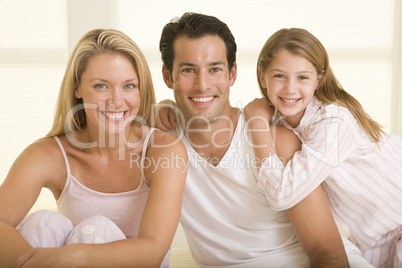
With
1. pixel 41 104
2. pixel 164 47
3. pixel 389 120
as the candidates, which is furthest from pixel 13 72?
pixel 389 120

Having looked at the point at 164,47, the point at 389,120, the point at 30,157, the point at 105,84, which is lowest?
the point at 389,120

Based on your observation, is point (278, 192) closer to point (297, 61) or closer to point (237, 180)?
point (237, 180)

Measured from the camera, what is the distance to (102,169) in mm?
1855

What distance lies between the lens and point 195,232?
6.44 ft

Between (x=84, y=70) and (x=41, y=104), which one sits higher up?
(x=84, y=70)

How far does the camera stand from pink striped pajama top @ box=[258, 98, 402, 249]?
172 centimetres

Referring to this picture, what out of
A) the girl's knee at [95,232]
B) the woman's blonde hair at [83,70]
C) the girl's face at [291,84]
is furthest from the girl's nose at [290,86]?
the girl's knee at [95,232]

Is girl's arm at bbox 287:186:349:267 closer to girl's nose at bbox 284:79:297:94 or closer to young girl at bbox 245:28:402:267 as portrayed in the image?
young girl at bbox 245:28:402:267

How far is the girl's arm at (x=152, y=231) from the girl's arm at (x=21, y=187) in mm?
147

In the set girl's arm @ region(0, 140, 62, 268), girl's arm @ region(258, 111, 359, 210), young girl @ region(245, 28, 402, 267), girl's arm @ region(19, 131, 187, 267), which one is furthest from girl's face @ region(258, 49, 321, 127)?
girl's arm @ region(0, 140, 62, 268)

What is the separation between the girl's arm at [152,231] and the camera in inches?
56.4

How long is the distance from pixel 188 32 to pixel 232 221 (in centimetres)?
78

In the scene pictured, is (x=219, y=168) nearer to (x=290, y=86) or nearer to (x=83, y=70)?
(x=290, y=86)

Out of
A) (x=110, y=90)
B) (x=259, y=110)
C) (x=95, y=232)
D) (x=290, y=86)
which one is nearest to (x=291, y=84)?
(x=290, y=86)
